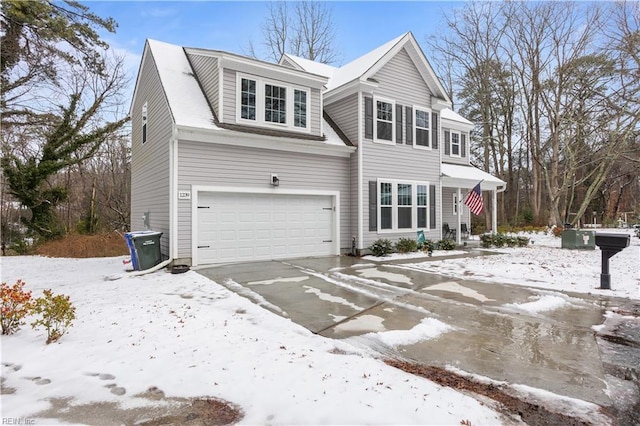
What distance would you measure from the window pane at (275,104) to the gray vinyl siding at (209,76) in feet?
4.54

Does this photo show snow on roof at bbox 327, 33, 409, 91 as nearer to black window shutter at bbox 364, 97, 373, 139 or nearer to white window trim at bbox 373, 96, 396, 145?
black window shutter at bbox 364, 97, 373, 139

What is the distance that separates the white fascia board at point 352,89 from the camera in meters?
11.2

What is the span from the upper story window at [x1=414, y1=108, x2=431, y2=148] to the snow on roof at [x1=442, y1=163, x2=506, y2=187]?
1.72m

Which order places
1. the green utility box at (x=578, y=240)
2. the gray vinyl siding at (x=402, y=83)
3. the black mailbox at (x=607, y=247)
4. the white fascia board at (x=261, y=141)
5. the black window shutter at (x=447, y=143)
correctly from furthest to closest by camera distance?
the black window shutter at (x=447, y=143)
the green utility box at (x=578, y=240)
the gray vinyl siding at (x=402, y=83)
the white fascia board at (x=261, y=141)
the black mailbox at (x=607, y=247)

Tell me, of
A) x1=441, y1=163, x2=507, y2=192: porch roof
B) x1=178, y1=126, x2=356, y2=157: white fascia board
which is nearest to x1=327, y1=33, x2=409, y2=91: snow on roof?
x1=178, y1=126, x2=356, y2=157: white fascia board

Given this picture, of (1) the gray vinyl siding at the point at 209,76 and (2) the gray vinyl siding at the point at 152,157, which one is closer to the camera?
(2) the gray vinyl siding at the point at 152,157

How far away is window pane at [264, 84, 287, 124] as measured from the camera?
10227mm

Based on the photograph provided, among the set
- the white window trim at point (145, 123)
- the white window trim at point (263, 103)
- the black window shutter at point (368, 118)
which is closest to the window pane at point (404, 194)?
the black window shutter at point (368, 118)

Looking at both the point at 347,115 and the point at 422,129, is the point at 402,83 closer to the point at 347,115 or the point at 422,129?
the point at 422,129

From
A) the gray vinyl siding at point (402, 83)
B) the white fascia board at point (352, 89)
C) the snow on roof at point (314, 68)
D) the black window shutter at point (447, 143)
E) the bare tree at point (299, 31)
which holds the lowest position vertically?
the black window shutter at point (447, 143)

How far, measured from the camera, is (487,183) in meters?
15.5

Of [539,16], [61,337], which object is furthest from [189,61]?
[539,16]

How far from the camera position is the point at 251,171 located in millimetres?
9781

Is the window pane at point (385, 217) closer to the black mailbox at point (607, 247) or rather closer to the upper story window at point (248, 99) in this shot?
the upper story window at point (248, 99)
